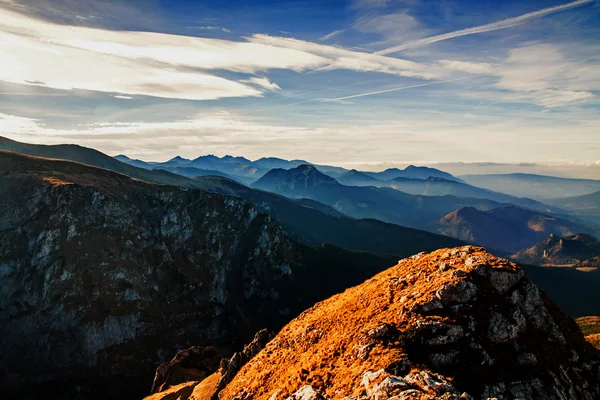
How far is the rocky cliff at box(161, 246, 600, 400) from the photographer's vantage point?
102 feet

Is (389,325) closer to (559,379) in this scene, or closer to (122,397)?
(559,379)

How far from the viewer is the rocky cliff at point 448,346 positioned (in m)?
30.9

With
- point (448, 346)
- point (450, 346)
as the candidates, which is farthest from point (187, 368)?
point (450, 346)

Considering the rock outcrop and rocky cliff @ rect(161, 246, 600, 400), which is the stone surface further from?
the rock outcrop

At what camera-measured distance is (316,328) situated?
46.9 m

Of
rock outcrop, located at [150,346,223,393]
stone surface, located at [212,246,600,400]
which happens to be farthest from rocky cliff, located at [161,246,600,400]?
rock outcrop, located at [150,346,223,393]

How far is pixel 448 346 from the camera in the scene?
33.1m

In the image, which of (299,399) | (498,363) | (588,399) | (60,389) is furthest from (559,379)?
(60,389)

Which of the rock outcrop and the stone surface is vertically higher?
the stone surface

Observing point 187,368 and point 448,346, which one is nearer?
point 448,346

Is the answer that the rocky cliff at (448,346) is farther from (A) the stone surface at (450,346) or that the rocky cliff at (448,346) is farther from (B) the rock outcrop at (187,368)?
(B) the rock outcrop at (187,368)

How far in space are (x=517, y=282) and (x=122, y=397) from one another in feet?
726

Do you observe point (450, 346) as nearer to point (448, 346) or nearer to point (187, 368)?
point (448, 346)

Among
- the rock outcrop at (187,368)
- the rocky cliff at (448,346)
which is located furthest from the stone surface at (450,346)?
the rock outcrop at (187,368)
